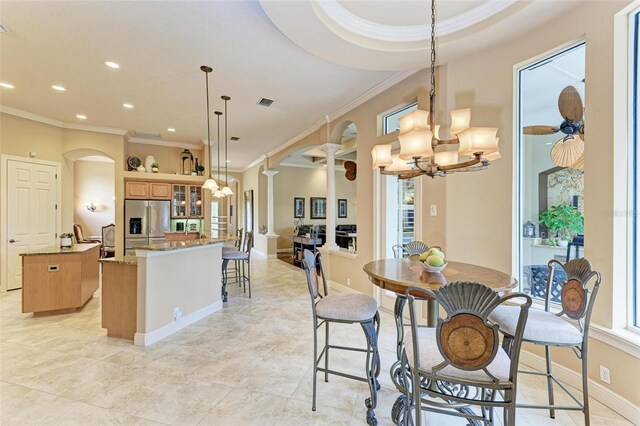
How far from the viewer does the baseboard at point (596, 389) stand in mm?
1896

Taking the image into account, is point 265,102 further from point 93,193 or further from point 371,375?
point 93,193

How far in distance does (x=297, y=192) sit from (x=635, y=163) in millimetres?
8702

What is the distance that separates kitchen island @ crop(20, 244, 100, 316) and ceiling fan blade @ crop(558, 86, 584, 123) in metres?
5.65

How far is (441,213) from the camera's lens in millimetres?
3166

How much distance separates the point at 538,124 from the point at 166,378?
399 centimetres

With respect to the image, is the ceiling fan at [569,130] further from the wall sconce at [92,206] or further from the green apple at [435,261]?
the wall sconce at [92,206]

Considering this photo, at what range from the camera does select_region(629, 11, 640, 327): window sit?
6.54 feet

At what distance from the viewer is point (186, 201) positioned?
6.88 m

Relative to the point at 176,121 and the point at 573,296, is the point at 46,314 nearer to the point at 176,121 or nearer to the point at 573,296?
the point at 176,121

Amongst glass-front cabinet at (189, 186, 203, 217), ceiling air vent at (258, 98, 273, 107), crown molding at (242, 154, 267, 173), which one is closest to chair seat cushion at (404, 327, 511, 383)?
ceiling air vent at (258, 98, 273, 107)

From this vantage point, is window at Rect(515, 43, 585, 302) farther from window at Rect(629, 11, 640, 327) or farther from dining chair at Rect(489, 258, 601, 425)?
dining chair at Rect(489, 258, 601, 425)

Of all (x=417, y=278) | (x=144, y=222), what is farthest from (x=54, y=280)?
(x=417, y=278)

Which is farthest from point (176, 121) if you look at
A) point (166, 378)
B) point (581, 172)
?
point (581, 172)

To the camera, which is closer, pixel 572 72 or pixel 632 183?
pixel 632 183
